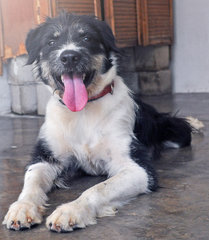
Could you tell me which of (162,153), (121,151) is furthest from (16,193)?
(162,153)

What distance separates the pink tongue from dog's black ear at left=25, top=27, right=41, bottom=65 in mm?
394

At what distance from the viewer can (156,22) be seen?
7.93m

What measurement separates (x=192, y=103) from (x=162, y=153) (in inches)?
125

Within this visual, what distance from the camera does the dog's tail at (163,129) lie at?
374cm

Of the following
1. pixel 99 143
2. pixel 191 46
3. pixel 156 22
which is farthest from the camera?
pixel 191 46

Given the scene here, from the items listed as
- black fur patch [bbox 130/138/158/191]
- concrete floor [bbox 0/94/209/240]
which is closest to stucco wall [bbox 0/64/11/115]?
concrete floor [bbox 0/94/209/240]

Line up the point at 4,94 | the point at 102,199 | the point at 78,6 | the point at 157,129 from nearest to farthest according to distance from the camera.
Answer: the point at 102,199 < the point at 157,129 < the point at 78,6 < the point at 4,94

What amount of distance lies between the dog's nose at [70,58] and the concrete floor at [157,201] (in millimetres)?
847

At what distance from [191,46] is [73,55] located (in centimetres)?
591

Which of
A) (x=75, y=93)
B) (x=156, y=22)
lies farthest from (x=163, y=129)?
(x=156, y=22)

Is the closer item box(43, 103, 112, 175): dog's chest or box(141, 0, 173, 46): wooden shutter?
box(43, 103, 112, 175): dog's chest

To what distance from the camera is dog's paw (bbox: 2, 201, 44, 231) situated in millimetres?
2318

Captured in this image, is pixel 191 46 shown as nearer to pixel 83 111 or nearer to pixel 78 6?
pixel 78 6

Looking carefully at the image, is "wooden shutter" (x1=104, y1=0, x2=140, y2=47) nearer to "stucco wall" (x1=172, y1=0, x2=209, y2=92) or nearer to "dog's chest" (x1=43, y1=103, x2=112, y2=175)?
"stucco wall" (x1=172, y1=0, x2=209, y2=92)
